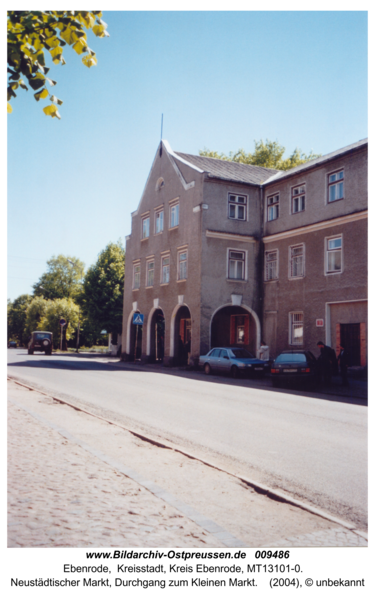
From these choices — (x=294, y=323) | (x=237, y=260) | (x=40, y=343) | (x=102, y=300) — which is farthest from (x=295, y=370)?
(x=102, y=300)

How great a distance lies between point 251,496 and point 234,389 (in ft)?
39.2

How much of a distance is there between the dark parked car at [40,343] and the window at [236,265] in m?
18.5

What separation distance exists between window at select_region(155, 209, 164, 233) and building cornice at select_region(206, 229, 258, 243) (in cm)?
563

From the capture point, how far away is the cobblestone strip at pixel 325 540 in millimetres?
4141

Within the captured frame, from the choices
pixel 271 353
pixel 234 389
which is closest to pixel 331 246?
pixel 271 353

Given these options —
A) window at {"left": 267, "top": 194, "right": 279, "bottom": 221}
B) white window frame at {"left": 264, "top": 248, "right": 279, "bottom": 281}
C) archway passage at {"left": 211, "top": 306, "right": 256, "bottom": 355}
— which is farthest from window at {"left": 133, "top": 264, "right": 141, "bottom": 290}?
window at {"left": 267, "top": 194, "right": 279, "bottom": 221}

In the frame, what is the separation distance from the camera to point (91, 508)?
15.2ft

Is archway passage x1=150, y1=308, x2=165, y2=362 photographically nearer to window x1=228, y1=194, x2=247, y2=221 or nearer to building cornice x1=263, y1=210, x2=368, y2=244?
window x1=228, y1=194, x2=247, y2=221

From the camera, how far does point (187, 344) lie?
31.3m

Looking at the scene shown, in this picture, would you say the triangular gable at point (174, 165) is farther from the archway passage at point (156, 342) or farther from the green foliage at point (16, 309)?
the green foliage at point (16, 309)

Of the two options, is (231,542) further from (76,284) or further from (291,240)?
(76,284)

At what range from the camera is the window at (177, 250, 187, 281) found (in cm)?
3083

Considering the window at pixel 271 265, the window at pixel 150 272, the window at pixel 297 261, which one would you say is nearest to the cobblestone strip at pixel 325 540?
the window at pixel 297 261

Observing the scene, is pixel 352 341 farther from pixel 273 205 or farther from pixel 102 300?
pixel 102 300
